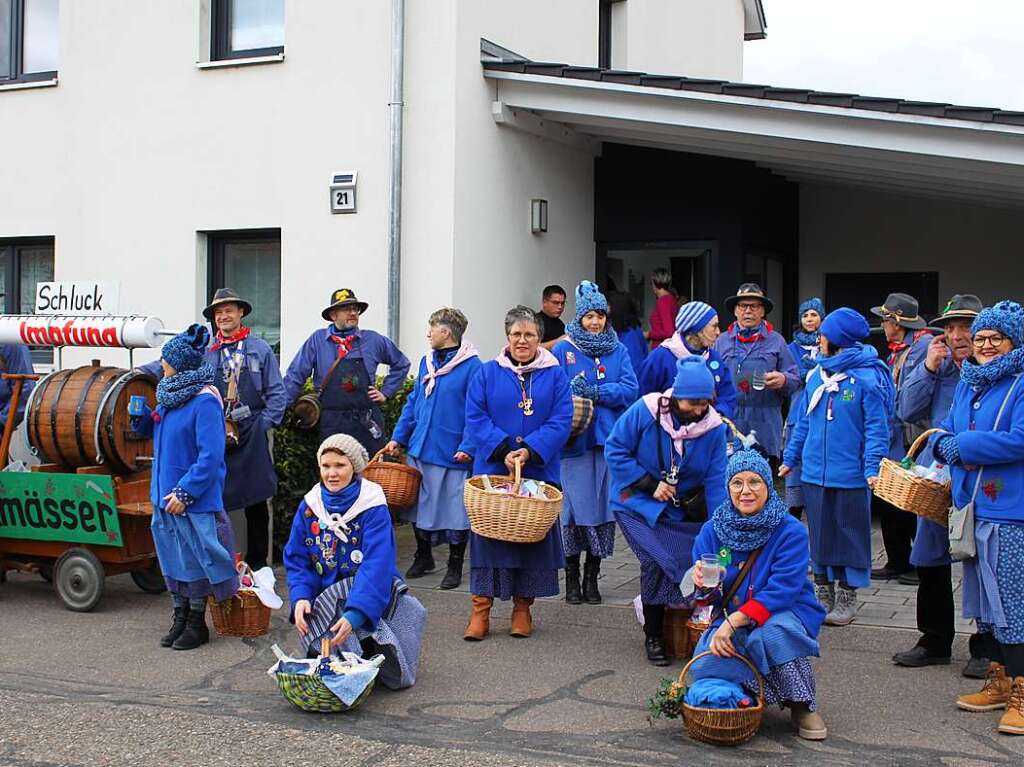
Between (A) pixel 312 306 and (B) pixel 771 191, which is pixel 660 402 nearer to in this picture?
(A) pixel 312 306

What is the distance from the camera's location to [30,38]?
1320 cm

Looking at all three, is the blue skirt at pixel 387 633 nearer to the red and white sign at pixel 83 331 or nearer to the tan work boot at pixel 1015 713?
the tan work boot at pixel 1015 713

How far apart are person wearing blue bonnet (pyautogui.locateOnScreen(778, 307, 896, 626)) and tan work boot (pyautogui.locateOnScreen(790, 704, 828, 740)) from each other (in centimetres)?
195

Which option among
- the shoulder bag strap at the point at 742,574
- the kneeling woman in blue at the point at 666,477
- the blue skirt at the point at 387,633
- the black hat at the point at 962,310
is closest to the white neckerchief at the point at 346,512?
the blue skirt at the point at 387,633

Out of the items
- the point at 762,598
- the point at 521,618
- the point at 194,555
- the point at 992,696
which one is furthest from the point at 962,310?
the point at 194,555

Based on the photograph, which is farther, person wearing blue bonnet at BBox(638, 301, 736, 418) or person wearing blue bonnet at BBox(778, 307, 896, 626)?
person wearing blue bonnet at BBox(638, 301, 736, 418)

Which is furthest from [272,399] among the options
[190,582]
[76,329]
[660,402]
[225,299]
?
[660,402]

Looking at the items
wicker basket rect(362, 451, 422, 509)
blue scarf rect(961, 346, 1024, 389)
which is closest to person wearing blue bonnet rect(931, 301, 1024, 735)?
blue scarf rect(961, 346, 1024, 389)

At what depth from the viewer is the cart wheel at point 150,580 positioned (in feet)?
27.5

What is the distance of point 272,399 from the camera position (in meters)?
8.62

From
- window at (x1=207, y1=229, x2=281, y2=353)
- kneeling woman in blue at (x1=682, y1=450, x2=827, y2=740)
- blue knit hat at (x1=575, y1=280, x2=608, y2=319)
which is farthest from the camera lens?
window at (x1=207, y1=229, x2=281, y2=353)

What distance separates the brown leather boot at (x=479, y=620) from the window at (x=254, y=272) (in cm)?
549

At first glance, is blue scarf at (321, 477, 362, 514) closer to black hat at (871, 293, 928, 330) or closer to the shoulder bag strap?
the shoulder bag strap

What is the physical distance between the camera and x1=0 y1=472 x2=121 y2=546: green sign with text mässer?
25.4 ft
